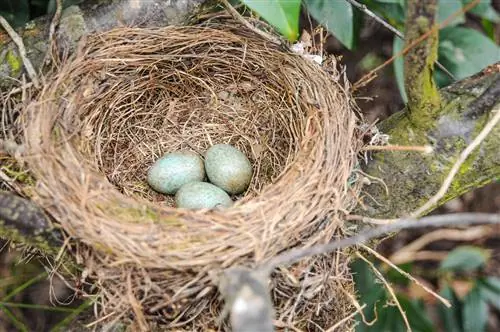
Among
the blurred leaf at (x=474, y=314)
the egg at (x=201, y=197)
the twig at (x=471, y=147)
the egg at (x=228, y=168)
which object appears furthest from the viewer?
the blurred leaf at (x=474, y=314)

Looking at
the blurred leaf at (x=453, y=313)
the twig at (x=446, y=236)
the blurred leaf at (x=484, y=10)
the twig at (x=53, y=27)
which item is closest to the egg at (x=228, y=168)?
the twig at (x=53, y=27)

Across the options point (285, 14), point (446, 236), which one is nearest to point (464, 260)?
point (446, 236)

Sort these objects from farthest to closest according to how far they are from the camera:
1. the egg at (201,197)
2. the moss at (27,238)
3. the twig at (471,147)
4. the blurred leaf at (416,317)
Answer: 1. the blurred leaf at (416,317)
2. the egg at (201,197)
3. the twig at (471,147)
4. the moss at (27,238)

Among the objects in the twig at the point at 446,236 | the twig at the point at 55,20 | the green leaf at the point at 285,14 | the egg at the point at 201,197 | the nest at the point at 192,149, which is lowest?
the twig at the point at 446,236

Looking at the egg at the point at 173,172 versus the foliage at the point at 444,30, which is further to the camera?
the egg at the point at 173,172

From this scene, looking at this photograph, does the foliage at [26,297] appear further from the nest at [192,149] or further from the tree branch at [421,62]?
the tree branch at [421,62]

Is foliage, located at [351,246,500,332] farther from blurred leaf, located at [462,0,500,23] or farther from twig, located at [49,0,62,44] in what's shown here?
twig, located at [49,0,62,44]

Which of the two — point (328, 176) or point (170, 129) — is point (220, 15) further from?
point (328, 176)

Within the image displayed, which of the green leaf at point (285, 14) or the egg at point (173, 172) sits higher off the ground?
the green leaf at point (285, 14)
